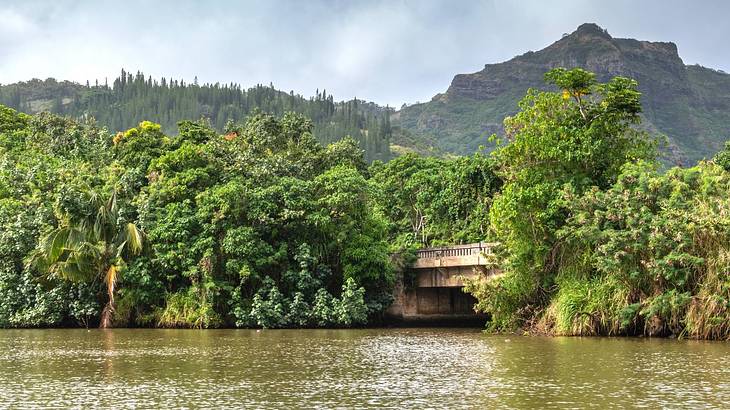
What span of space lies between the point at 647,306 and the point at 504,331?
304 inches

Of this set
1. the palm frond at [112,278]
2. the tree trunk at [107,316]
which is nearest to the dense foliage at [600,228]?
the palm frond at [112,278]

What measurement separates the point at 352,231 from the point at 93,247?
1423 centimetres

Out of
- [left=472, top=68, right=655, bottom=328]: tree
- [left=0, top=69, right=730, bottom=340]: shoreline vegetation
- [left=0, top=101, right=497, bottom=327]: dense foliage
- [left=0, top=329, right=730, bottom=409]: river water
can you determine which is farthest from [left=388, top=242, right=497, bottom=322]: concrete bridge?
[left=0, top=329, right=730, bottom=409]: river water

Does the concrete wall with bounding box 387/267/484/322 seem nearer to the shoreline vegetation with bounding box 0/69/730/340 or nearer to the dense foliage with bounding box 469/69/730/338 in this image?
the shoreline vegetation with bounding box 0/69/730/340

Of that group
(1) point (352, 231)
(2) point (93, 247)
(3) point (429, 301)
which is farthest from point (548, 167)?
(2) point (93, 247)

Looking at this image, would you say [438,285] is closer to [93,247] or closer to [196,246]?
[196,246]

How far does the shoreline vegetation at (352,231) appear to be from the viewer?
107 feet

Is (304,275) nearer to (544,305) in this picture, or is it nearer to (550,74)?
(544,305)

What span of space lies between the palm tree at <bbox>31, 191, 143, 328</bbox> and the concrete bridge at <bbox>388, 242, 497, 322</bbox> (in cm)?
1592

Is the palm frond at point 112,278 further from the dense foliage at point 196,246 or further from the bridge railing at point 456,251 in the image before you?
the bridge railing at point 456,251

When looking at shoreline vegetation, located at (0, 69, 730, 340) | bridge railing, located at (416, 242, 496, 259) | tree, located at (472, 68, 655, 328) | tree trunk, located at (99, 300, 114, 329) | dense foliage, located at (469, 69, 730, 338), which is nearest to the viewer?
dense foliage, located at (469, 69, 730, 338)

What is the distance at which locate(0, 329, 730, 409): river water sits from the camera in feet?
54.3

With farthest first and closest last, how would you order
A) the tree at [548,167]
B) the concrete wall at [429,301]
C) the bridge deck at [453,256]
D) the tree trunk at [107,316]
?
the concrete wall at [429,301]
the tree trunk at [107,316]
the bridge deck at [453,256]
the tree at [548,167]

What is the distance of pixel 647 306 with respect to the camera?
32594 mm
